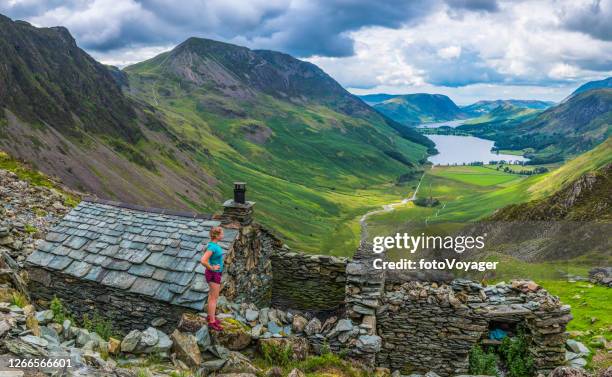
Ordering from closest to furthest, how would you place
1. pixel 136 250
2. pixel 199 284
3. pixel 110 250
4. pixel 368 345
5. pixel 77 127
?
pixel 368 345 → pixel 199 284 → pixel 136 250 → pixel 110 250 → pixel 77 127

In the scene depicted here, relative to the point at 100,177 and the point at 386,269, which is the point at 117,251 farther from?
the point at 100,177

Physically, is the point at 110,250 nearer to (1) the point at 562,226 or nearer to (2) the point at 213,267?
(2) the point at 213,267

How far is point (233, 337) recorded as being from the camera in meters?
12.8

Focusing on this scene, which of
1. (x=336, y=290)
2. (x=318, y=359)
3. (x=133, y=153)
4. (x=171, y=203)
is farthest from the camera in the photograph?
(x=133, y=153)

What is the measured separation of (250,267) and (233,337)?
6.49 meters

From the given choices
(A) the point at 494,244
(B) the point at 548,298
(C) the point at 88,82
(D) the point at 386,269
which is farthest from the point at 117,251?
(C) the point at 88,82

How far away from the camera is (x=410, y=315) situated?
→ 16.6 metres

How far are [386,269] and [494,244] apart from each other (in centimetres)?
5504

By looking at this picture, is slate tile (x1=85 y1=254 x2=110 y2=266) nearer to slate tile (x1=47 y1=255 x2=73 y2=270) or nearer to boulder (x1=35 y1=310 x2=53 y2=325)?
slate tile (x1=47 y1=255 x2=73 y2=270)

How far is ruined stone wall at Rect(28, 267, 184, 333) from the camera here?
1573 cm

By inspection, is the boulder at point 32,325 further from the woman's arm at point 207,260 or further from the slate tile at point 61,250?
the slate tile at point 61,250

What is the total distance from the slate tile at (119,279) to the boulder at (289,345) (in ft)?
21.1

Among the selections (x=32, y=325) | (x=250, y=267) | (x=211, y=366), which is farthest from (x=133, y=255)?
(x=211, y=366)

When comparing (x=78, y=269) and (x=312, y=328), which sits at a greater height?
(x=78, y=269)
